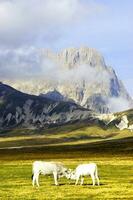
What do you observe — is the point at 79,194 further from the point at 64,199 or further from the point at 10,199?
the point at 10,199

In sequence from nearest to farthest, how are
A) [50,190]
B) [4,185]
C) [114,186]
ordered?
[50,190], [114,186], [4,185]

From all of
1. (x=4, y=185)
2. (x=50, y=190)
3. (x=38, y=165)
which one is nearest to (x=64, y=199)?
(x=50, y=190)

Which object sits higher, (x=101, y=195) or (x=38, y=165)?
(x=38, y=165)

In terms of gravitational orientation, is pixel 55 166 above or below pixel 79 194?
above

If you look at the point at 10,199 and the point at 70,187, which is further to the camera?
the point at 70,187

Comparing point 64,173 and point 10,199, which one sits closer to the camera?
point 10,199

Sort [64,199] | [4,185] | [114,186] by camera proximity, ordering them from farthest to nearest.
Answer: [4,185] < [114,186] < [64,199]

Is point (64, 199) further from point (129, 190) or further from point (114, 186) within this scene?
point (114, 186)

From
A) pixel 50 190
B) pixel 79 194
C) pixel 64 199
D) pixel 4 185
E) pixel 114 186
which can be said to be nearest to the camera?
pixel 64 199

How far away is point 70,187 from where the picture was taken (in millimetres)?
45125

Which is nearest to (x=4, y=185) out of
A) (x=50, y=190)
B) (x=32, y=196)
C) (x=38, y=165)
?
(x=38, y=165)

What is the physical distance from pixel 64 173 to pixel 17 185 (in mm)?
5021

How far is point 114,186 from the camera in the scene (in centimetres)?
4597

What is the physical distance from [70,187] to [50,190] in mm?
3028
